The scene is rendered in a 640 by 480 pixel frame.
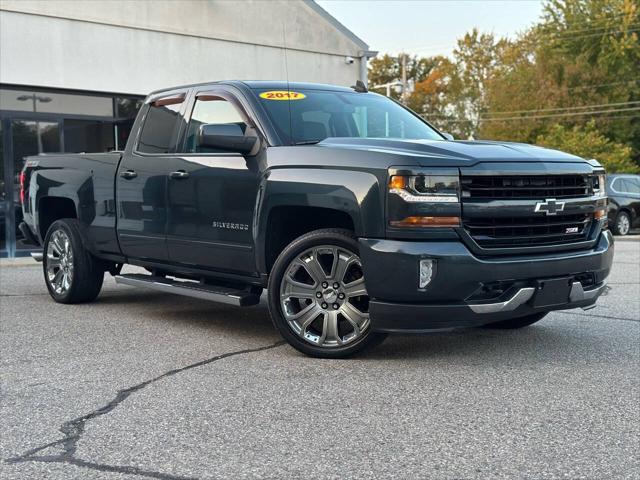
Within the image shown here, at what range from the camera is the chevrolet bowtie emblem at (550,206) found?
508cm

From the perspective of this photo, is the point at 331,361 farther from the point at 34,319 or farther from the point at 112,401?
the point at 34,319

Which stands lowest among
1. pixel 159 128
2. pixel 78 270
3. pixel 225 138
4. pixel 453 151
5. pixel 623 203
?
pixel 623 203

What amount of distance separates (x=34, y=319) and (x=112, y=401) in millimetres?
3111

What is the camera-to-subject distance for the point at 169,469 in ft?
11.2

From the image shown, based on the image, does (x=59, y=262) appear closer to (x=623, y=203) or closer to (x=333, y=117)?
(x=333, y=117)

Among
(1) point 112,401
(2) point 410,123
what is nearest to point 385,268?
(1) point 112,401

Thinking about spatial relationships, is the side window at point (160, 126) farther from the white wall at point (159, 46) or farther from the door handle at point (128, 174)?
the white wall at point (159, 46)

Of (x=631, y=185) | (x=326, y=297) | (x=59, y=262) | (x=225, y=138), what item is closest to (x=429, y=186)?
(x=326, y=297)

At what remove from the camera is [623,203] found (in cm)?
2133

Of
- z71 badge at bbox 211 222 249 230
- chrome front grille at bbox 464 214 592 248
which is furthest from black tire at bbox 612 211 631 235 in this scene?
z71 badge at bbox 211 222 249 230

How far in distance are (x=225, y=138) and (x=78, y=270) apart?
2.94 meters

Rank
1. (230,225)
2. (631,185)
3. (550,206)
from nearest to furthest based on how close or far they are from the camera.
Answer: (550,206) → (230,225) → (631,185)

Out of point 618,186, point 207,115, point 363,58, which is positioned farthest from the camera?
point 618,186

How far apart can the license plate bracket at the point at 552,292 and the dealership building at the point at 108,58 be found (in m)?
9.42
